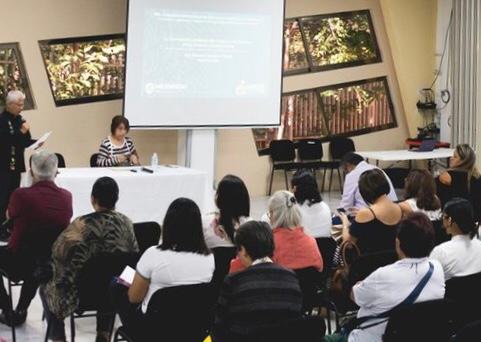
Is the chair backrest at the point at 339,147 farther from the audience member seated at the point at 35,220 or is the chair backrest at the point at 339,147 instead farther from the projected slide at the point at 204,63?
the audience member seated at the point at 35,220

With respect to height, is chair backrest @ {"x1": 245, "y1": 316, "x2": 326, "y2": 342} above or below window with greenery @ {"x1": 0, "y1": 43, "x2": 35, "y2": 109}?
below

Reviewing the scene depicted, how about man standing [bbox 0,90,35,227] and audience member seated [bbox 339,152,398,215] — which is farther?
man standing [bbox 0,90,35,227]

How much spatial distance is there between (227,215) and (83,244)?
0.88m

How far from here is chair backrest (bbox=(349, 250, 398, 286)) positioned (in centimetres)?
394

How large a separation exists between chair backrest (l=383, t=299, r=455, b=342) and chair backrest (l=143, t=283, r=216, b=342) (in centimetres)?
81

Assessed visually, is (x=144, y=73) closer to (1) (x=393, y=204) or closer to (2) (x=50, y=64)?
(2) (x=50, y=64)

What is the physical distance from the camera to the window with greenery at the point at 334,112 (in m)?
10.9

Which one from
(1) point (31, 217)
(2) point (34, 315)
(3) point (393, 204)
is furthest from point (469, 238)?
(2) point (34, 315)

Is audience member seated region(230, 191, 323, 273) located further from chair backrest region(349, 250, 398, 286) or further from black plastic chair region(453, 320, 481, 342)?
black plastic chair region(453, 320, 481, 342)

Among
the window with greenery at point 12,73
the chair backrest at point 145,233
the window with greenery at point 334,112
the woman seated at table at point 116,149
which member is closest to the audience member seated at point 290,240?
the chair backrest at point 145,233

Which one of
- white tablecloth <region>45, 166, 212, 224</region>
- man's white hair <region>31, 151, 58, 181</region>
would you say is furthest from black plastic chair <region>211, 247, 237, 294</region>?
white tablecloth <region>45, 166, 212, 224</region>

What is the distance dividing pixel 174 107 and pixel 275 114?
4.57 ft

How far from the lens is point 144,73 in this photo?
344 inches

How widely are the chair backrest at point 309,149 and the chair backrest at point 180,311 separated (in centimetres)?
740
